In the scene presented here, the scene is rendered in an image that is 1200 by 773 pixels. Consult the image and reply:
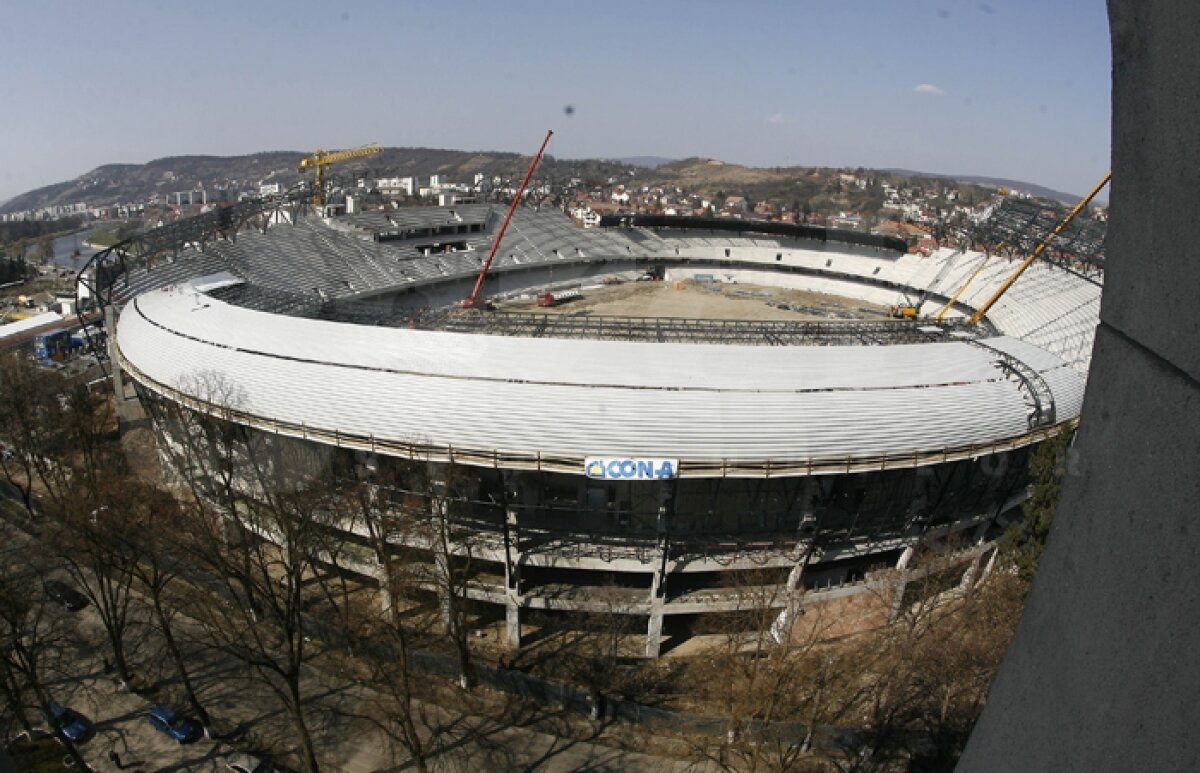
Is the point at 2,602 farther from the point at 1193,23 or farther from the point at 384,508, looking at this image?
the point at 1193,23

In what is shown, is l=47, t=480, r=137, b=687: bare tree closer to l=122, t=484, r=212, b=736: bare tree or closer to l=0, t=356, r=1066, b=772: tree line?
l=0, t=356, r=1066, b=772: tree line

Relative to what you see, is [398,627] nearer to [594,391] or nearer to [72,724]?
[594,391]

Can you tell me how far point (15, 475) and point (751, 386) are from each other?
113 ft

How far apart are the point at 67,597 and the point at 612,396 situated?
2035 cm

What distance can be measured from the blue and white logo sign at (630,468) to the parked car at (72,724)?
1528 cm

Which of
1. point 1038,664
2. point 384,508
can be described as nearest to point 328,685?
point 384,508

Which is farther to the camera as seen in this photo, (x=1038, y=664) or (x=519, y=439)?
(x=519, y=439)

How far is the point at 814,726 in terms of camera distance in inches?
683

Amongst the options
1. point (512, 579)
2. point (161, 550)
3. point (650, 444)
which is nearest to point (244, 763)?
point (161, 550)

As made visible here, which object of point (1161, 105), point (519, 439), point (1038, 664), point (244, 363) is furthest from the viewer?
point (244, 363)

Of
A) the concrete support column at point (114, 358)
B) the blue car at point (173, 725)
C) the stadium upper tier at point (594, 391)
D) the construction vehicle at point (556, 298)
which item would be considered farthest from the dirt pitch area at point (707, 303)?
the blue car at point (173, 725)

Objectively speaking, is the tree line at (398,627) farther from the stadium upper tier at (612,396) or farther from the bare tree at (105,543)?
the stadium upper tier at (612,396)

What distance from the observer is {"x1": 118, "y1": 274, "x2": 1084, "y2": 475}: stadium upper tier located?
18734 millimetres

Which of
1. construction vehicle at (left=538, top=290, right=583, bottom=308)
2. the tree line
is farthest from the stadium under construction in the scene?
construction vehicle at (left=538, top=290, right=583, bottom=308)
